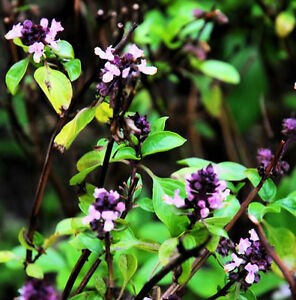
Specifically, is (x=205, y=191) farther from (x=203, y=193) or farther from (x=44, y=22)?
(x=44, y=22)

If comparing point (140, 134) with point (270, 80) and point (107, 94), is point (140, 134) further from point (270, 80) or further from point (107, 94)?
point (270, 80)

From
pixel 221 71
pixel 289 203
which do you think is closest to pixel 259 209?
pixel 289 203

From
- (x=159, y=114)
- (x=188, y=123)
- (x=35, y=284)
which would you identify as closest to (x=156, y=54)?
(x=159, y=114)

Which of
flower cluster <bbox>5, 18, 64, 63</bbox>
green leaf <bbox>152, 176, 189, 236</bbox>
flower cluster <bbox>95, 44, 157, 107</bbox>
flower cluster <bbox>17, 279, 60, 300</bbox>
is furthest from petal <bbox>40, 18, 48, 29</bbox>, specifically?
flower cluster <bbox>17, 279, 60, 300</bbox>

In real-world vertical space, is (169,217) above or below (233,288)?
above

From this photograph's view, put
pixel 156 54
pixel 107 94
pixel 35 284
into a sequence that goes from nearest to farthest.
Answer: pixel 35 284, pixel 107 94, pixel 156 54

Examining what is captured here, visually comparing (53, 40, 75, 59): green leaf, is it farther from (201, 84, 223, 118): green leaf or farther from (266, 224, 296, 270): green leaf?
(201, 84, 223, 118): green leaf
